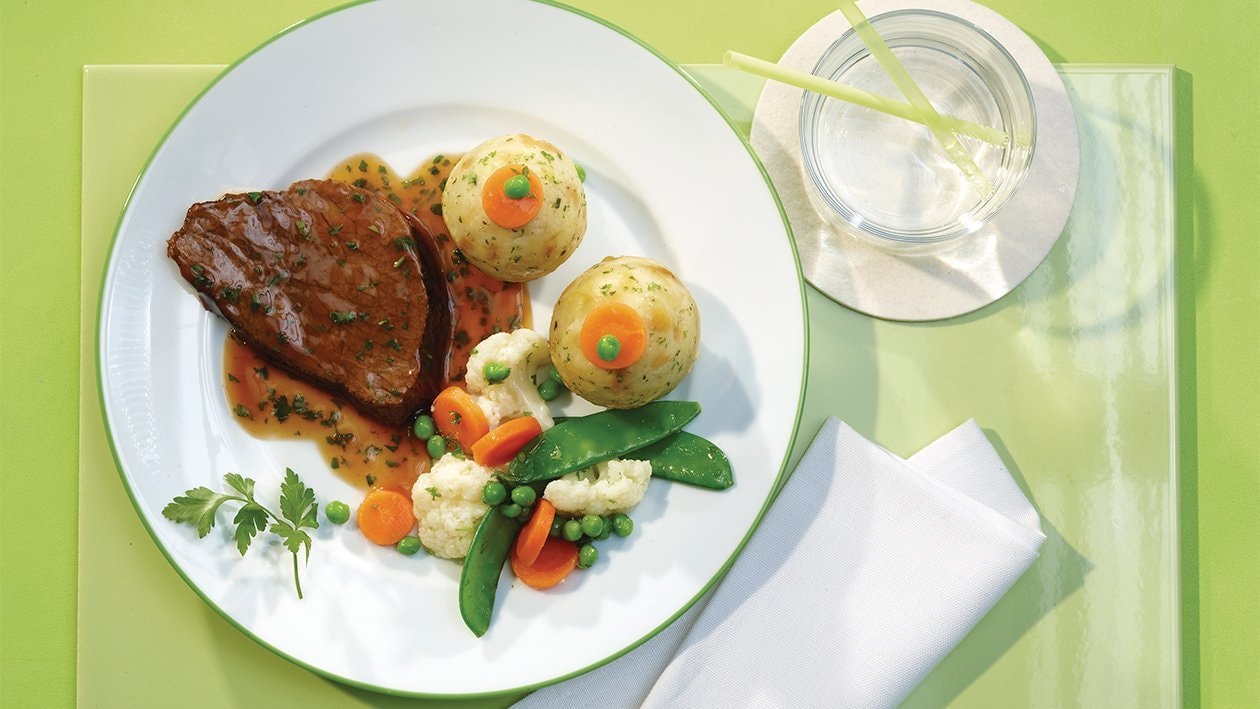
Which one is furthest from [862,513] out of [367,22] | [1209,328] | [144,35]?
[144,35]

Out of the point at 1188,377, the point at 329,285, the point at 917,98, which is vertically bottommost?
the point at 1188,377

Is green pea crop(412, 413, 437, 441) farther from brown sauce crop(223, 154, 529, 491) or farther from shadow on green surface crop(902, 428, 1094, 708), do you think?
shadow on green surface crop(902, 428, 1094, 708)

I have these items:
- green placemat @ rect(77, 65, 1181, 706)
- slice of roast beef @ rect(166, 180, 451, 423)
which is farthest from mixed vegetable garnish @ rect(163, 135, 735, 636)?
green placemat @ rect(77, 65, 1181, 706)

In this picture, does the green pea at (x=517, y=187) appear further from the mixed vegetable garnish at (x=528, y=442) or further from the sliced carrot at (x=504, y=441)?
the sliced carrot at (x=504, y=441)

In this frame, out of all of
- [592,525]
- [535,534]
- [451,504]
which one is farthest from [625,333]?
[451,504]

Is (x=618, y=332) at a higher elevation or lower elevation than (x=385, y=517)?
higher

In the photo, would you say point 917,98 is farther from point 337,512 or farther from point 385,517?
point 337,512

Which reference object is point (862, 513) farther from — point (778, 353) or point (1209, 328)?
point (1209, 328)
